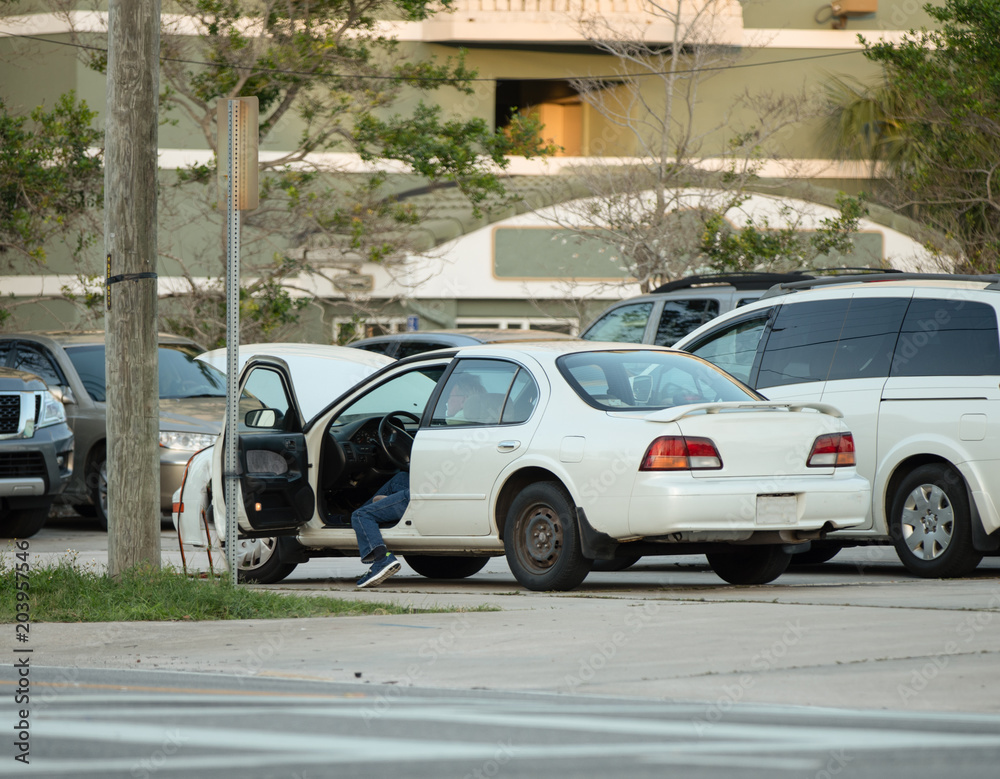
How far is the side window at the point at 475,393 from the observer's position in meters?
10.1

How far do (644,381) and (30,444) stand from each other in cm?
723

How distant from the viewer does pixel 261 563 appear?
440 inches

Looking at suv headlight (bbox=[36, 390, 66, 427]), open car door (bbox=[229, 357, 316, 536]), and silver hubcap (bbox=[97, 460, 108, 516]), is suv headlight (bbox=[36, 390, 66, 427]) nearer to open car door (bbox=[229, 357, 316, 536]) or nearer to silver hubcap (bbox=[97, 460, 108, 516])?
silver hubcap (bbox=[97, 460, 108, 516])

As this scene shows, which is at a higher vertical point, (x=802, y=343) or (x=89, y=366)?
(x=802, y=343)

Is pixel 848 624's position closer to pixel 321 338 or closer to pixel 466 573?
pixel 466 573

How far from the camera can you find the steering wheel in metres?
10.6

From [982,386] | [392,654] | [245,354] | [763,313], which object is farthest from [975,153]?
[392,654]

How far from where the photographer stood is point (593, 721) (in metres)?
5.46

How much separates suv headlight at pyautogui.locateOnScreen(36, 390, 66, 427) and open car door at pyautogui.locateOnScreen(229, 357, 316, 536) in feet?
15.8

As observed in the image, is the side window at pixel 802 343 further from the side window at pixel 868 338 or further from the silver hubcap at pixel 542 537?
the silver hubcap at pixel 542 537

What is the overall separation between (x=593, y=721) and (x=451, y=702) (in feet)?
2.23

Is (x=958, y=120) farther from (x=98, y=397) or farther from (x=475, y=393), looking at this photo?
(x=475, y=393)

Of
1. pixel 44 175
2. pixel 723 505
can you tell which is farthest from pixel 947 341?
pixel 44 175

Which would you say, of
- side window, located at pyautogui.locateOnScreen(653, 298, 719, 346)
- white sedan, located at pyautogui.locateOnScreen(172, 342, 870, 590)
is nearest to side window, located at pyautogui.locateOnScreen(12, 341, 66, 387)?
white sedan, located at pyautogui.locateOnScreen(172, 342, 870, 590)
